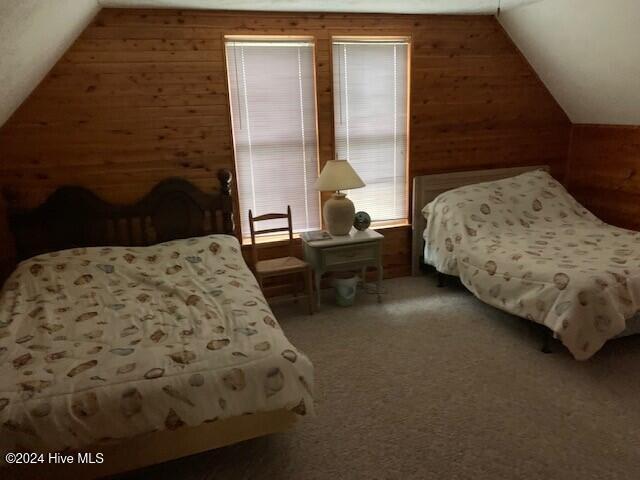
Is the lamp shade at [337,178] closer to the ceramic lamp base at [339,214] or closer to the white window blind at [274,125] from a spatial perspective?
the ceramic lamp base at [339,214]

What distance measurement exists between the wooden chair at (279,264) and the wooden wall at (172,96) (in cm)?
51

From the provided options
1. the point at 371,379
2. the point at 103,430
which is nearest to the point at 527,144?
the point at 371,379

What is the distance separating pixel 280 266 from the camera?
10.6 ft

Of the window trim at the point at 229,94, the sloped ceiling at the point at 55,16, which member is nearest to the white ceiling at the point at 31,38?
the sloped ceiling at the point at 55,16

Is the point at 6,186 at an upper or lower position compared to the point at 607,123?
lower

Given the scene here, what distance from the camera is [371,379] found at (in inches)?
95.7

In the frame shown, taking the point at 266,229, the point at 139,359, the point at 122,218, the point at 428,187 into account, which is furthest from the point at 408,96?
the point at 139,359

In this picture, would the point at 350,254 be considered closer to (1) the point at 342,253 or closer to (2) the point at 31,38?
(1) the point at 342,253

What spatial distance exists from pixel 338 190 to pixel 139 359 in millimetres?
1920

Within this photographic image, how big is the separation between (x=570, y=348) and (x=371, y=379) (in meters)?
1.09

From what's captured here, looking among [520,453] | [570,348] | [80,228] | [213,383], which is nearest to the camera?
[213,383]

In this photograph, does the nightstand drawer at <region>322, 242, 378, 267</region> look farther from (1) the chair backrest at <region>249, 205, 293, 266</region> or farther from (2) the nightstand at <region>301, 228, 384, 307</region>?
(1) the chair backrest at <region>249, 205, 293, 266</region>

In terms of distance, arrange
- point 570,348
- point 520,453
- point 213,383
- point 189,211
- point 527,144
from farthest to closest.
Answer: point 527,144, point 189,211, point 570,348, point 520,453, point 213,383

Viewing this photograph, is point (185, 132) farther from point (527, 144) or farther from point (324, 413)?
point (527, 144)
